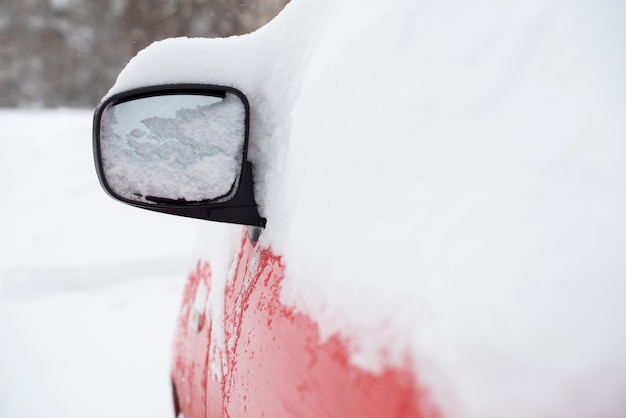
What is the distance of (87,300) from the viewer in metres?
4.82

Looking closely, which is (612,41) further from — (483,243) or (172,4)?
(172,4)

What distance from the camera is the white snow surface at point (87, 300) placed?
3283mm

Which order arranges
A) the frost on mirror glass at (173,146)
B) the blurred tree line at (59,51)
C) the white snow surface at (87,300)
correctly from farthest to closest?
1. the blurred tree line at (59,51)
2. the white snow surface at (87,300)
3. the frost on mirror glass at (173,146)

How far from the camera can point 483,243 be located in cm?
68

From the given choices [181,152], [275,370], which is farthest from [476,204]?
[181,152]

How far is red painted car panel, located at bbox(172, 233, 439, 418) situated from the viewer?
0.72 m

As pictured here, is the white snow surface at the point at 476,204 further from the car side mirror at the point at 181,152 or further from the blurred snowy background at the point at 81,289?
the blurred snowy background at the point at 81,289

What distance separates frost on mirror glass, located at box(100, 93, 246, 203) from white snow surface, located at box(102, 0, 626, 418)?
9.2 inches

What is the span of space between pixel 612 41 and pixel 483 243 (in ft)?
1.17

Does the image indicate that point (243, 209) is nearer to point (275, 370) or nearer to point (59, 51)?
point (275, 370)

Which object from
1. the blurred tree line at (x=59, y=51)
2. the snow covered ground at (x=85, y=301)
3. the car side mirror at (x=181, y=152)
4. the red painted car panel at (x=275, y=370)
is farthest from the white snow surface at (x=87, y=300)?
the blurred tree line at (x=59, y=51)

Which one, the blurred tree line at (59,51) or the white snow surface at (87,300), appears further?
the blurred tree line at (59,51)

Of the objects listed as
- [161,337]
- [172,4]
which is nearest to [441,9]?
[161,337]

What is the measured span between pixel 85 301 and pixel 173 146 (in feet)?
13.5
